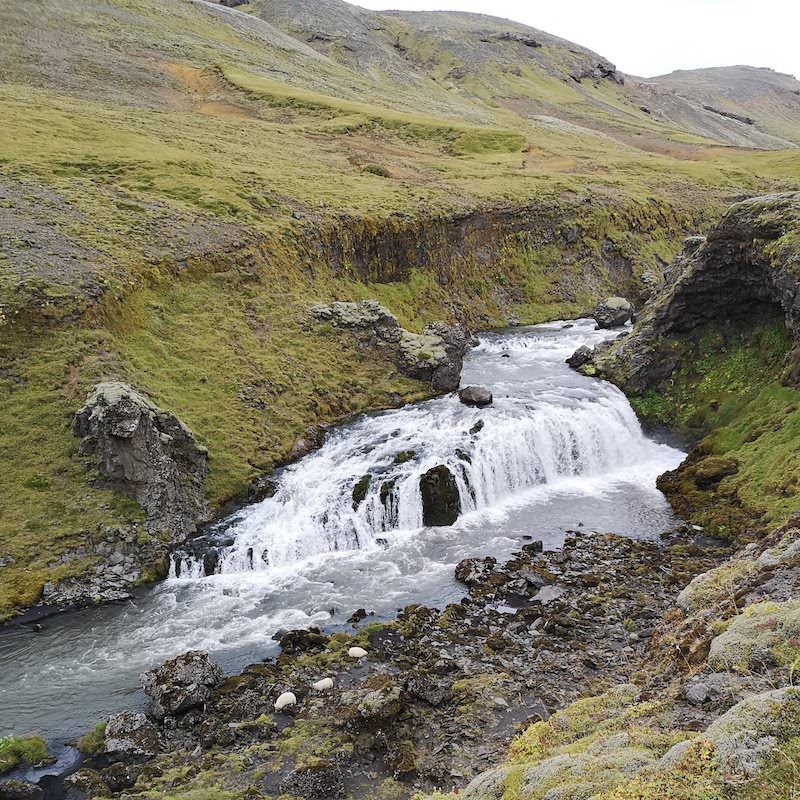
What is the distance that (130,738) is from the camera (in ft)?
56.6

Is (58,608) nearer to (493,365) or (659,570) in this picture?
(659,570)

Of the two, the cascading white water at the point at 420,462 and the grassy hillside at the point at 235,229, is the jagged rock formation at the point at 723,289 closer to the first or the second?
the cascading white water at the point at 420,462

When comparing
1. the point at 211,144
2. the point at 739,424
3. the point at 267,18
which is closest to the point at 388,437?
the point at 739,424

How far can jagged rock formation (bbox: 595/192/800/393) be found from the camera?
3039 centimetres

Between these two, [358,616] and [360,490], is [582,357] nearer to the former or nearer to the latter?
[360,490]

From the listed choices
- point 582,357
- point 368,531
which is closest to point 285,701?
point 368,531

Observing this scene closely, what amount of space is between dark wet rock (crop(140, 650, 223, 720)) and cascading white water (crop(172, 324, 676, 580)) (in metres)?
6.79

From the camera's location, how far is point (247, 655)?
68.0 feet

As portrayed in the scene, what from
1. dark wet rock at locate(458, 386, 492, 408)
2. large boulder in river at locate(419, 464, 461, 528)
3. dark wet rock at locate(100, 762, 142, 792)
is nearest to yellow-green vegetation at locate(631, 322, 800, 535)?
dark wet rock at locate(458, 386, 492, 408)

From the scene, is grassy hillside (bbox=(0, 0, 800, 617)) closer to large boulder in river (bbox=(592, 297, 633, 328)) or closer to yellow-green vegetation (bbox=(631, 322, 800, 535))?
large boulder in river (bbox=(592, 297, 633, 328))

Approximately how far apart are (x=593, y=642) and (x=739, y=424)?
16.4 m

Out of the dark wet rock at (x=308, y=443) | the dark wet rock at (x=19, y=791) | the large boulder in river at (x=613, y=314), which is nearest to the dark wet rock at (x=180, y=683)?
the dark wet rock at (x=19, y=791)

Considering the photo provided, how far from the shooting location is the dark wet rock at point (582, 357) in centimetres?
4287

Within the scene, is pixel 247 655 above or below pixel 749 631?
below
